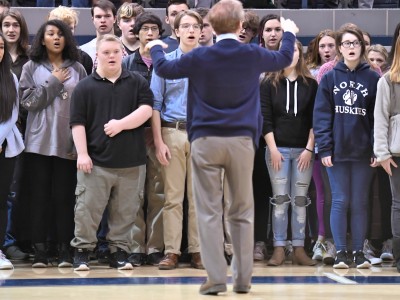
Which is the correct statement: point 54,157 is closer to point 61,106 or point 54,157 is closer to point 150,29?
point 61,106

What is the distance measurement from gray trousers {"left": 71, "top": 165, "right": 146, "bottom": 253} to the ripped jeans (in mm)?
965

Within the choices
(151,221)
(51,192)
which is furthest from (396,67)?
(51,192)

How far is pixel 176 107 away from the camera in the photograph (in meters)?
6.41

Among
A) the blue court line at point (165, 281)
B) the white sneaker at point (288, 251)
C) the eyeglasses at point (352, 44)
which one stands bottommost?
the white sneaker at point (288, 251)

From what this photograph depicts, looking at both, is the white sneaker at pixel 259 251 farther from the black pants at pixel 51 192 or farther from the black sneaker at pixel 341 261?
the black pants at pixel 51 192

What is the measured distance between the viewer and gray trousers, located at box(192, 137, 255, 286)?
188 inches

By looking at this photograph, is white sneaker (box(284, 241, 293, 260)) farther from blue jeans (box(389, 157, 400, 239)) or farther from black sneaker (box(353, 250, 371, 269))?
A: blue jeans (box(389, 157, 400, 239))

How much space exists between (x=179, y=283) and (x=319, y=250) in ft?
5.41

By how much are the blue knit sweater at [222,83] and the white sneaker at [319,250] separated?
2.06 metres

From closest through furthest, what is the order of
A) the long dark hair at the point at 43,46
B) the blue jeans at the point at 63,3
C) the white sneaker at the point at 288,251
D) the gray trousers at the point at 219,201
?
the gray trousers at the point at 219,201
the long dark hair at the point at 43,46
the white sneaker at the point at 288,251
the blue jeans at the point at 63,3

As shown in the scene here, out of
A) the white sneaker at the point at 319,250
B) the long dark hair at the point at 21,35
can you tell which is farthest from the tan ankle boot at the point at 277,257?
the long dark hair at the point at 21,35

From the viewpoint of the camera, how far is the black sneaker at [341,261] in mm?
6250

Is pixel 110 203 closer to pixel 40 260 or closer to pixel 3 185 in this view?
pixel 40 260

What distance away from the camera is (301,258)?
6488 millimetres
